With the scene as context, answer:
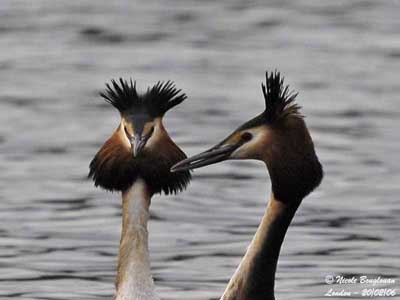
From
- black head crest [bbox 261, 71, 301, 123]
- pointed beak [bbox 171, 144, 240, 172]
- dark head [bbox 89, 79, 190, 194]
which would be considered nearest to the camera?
black head crest [bbox 261, 71, 301, 123]

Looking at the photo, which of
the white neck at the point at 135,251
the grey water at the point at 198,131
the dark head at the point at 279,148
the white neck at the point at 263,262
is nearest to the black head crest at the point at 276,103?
the dark head at the point at 279,148

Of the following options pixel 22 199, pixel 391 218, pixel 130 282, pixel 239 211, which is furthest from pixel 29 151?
pixel 130 282

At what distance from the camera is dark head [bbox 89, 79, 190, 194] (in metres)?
11.2

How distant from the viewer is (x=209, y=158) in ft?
35.4

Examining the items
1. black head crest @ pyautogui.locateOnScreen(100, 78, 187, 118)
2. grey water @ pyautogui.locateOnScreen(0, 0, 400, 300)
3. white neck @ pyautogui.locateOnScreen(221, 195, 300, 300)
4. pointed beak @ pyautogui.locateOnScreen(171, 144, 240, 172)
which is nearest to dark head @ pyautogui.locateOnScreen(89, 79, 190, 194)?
black head crest @ pyautogui.locateOnScreen(100, 78, 187, 118)

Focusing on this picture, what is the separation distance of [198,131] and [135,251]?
798 cm

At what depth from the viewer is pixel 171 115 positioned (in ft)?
66.4

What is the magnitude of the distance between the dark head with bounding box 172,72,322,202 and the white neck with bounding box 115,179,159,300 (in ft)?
2.24

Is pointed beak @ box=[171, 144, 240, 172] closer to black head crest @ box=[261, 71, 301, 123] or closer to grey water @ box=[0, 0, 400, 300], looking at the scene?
black head crest @ box=[261, 71, 301, 123]

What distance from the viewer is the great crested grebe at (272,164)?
10508mm

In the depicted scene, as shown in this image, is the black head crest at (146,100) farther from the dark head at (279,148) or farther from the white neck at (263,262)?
the white neck at (263,262)

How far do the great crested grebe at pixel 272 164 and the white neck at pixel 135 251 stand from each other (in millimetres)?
609

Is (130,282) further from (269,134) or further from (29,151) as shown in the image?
(29,151)

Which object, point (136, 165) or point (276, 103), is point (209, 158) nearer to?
point (276, 103)
